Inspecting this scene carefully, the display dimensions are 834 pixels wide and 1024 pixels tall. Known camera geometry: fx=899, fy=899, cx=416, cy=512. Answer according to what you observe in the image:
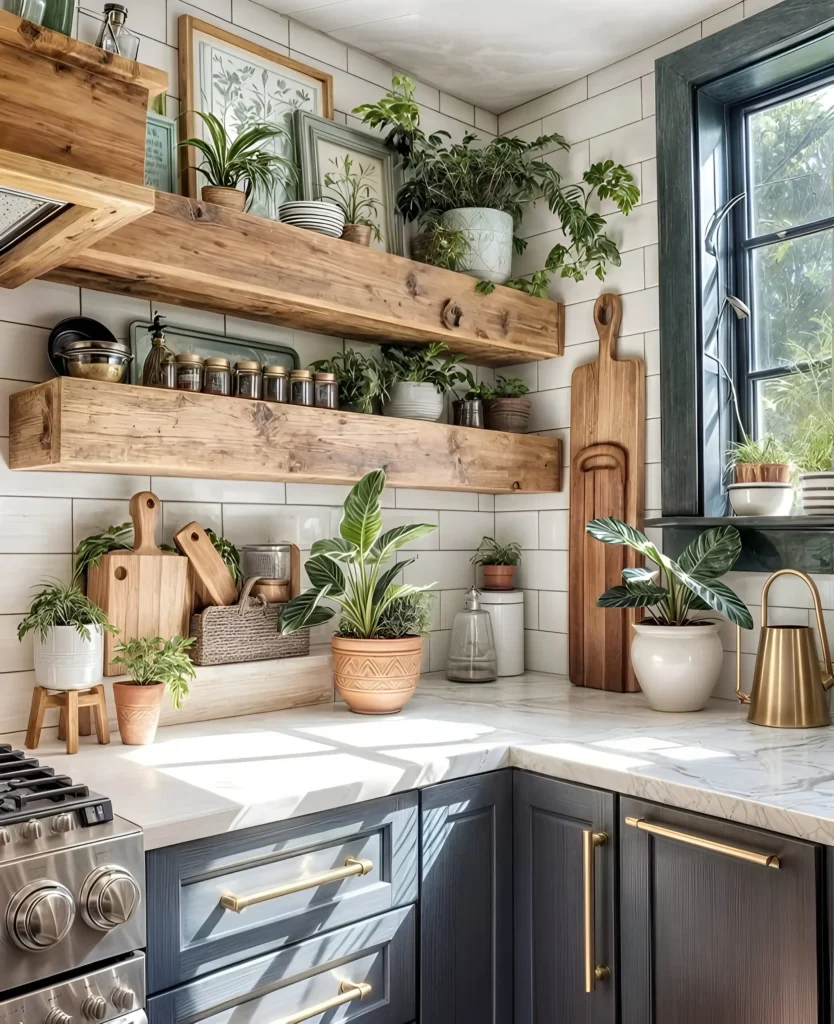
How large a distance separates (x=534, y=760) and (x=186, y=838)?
0.69m

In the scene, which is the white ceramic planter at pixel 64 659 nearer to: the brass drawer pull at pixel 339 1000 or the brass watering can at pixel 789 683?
the brass drawer pull at pixel 339 1000

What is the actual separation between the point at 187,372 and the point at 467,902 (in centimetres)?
120

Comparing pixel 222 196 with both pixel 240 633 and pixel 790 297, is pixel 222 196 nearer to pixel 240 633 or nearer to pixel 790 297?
pixel 240 633

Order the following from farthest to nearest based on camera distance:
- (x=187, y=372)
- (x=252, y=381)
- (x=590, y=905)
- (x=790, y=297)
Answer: (x=790, y=297) < (x=252, y=381) < (x=187, y=372) < (x=590, y=905)

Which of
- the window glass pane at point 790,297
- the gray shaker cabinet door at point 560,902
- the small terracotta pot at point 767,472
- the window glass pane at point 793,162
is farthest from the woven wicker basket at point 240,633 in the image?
the window glass pane at point 793,162

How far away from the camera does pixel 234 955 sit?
1379mm

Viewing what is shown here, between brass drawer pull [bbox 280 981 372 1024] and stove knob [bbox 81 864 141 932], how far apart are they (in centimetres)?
39

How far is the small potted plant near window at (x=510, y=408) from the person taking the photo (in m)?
2.59

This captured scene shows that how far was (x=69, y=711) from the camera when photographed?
67.5 inches

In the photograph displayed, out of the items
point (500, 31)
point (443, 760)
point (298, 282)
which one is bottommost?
point (443, 760)

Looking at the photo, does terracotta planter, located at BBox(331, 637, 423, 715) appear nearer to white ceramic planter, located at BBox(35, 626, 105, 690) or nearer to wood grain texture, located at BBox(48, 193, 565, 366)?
white ceramic planter, located at BBox(35, 626, 105, 690)

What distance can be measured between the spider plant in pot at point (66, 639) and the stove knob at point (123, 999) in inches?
25.4

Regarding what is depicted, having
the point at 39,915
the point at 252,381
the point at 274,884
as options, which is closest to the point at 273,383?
the point at 252,381

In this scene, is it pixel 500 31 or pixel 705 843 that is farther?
pixel 500 31
